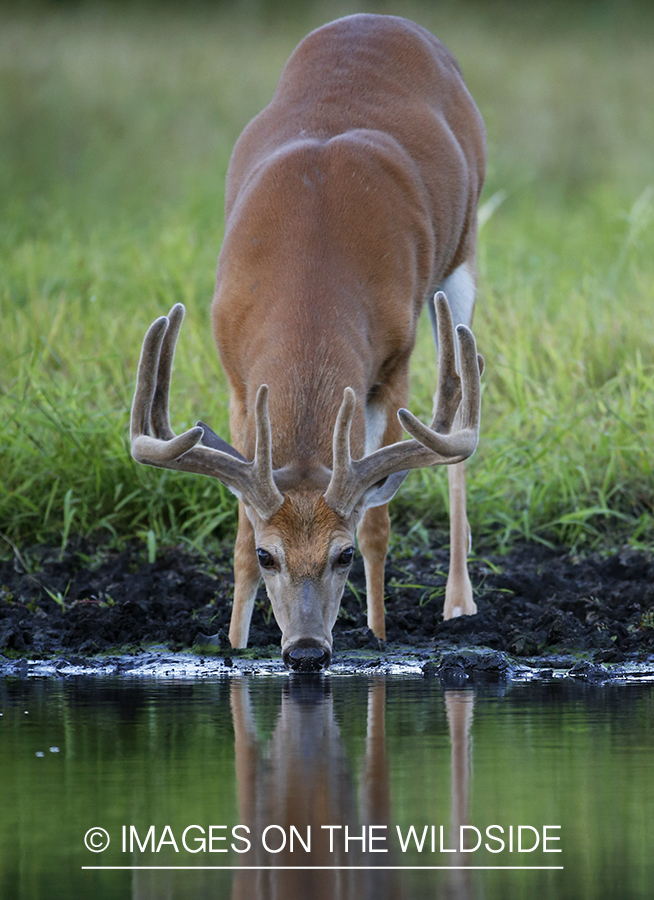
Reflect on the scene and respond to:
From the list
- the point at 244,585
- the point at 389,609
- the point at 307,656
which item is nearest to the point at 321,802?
the point at 307,656

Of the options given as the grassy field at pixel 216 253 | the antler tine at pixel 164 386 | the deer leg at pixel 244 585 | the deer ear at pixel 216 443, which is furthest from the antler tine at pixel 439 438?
the grassy field at pixel 216 253

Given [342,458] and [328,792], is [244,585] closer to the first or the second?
[342,458]

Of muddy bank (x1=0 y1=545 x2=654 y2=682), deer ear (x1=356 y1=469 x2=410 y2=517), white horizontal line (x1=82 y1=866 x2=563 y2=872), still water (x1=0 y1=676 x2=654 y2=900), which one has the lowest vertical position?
white horizontal line (x1=82 y1=866 x2=563 y2=872)

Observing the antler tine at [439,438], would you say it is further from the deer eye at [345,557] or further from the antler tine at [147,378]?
the antler tine at [147,378]

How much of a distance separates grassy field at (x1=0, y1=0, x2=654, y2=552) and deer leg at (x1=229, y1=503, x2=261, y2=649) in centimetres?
103

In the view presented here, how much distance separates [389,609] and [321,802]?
2957 millimetres

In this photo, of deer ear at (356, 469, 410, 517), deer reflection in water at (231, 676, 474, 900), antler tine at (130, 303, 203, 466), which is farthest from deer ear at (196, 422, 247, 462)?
deer reflection in water at (231, 676, 474, 900)

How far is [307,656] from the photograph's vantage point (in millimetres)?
4953

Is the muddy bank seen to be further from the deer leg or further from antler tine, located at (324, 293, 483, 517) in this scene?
antler tine, located at (324, 293, 483, 517)

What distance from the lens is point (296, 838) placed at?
3230 millimetres

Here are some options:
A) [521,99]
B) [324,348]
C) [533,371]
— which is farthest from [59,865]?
[521,99]

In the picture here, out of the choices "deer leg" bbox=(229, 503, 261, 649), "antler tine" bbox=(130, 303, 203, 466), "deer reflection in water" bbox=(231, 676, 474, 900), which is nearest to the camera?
"deer reflection in water" bbox=(231, 676, 474, 900)

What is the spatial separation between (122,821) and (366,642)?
254 cm

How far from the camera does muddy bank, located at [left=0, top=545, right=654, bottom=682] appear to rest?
226 inches
